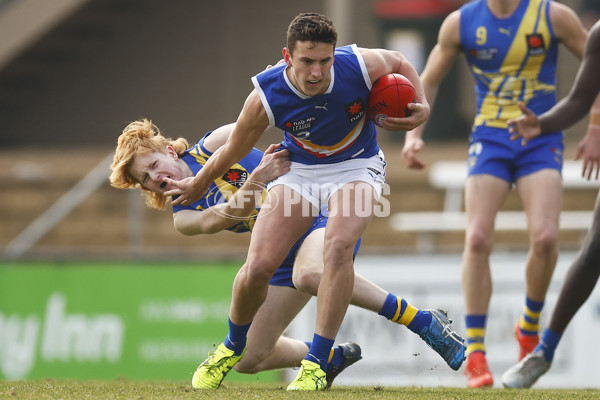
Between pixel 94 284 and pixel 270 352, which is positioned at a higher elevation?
pixel 270 352

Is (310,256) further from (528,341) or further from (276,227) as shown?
(528,341)

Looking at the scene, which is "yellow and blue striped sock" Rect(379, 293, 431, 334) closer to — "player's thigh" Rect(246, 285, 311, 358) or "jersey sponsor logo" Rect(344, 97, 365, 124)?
"player's thigh" Rect(246, 285, 311, 358)

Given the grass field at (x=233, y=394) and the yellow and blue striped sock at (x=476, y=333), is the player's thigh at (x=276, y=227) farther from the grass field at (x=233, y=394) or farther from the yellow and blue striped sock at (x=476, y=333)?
the yellow and blue striped sock at (x=476, y=333)

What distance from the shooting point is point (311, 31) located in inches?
202

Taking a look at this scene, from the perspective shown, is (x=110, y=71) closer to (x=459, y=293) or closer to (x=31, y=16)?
(x=31, y=16)

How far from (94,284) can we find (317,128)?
493 centimetres

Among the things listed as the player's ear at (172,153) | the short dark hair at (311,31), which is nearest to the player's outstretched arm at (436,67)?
the player's ear at (172,153)

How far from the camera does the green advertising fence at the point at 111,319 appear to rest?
9562mm

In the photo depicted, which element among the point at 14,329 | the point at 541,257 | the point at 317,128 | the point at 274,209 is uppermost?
the point at 317,128

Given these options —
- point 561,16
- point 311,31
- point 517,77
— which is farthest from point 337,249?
point 561,16

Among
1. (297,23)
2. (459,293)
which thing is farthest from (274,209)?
(459,293)

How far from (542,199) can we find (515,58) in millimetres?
1007

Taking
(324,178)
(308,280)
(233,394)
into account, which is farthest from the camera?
(308,280)

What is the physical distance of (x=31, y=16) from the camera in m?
15.1
